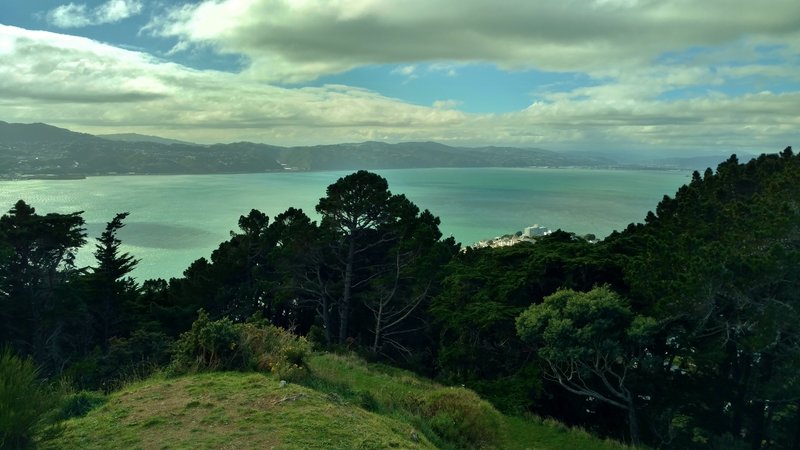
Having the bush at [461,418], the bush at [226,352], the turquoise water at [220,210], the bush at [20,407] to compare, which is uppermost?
the bush at [20,407]

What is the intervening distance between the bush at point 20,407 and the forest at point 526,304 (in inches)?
25.8

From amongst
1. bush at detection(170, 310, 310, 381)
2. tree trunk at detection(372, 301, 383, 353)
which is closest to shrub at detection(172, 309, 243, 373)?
bush at detection(170, 310, 310, 381)

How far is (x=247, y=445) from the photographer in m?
6.18

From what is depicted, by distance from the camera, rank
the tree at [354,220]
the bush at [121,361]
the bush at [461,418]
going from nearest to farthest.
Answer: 1. the bush at [461,418]
2. the bush at [121,361]
3. the tree at [354,220]

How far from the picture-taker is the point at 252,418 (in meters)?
7.02

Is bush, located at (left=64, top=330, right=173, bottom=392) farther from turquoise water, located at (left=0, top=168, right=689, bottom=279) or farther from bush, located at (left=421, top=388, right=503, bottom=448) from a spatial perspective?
turquoise water, located at (left=0, top=168, right=689, bottom=279)

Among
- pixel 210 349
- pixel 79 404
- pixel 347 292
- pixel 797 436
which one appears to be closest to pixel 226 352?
pixel 210 349

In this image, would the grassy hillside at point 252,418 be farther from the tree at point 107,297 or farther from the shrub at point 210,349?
the tree at point 107,297

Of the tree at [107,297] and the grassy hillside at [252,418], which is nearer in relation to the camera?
the grassy hillside at [252,418]

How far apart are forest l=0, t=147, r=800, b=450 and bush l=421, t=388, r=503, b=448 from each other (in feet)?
14.3

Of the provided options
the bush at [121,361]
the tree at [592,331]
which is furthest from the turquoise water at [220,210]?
the tree at [592,331]

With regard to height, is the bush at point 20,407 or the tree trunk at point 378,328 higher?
the bush at point 20,407

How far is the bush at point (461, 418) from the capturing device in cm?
873

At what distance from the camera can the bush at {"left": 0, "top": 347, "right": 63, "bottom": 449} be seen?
541 centimetres
